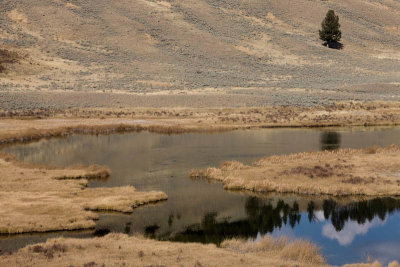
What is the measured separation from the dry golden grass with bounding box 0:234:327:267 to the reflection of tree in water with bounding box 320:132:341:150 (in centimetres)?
2351

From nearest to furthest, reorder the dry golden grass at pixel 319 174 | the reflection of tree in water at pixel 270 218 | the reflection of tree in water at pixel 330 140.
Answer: the reflection of tree in water at pixel 270 218, the dry golden grass at pixel 319 174, the reflection of tree in water at pixel 330 140

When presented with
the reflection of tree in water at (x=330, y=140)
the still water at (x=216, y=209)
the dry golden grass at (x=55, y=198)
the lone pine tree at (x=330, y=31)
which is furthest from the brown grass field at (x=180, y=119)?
the lone pine tree at (x=330, y=31)

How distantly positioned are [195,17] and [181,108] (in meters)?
67.8

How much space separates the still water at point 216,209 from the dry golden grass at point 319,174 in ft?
2.90

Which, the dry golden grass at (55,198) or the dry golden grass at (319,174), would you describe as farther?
the dry golden grass at (319,174)

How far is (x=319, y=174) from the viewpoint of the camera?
33.8 m

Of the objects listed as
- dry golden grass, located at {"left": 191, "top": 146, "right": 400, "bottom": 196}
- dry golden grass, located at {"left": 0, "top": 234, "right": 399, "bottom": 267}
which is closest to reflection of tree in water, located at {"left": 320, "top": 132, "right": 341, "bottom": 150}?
dry golden grass, located at {"left": 191, "top": 146, "right": 400, "bottom": 196}

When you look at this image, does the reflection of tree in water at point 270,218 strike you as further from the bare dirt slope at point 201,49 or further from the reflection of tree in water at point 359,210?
the bare dirt slope at point 201,49

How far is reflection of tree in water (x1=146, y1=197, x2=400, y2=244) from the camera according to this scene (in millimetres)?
24125

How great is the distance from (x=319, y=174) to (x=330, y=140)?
1611cm

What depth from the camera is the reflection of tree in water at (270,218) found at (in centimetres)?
2412

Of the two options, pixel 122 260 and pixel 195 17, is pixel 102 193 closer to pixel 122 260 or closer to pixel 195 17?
pixel 122 260

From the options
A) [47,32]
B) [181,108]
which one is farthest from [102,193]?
[47,32]

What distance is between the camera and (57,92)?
84750 millimetres
